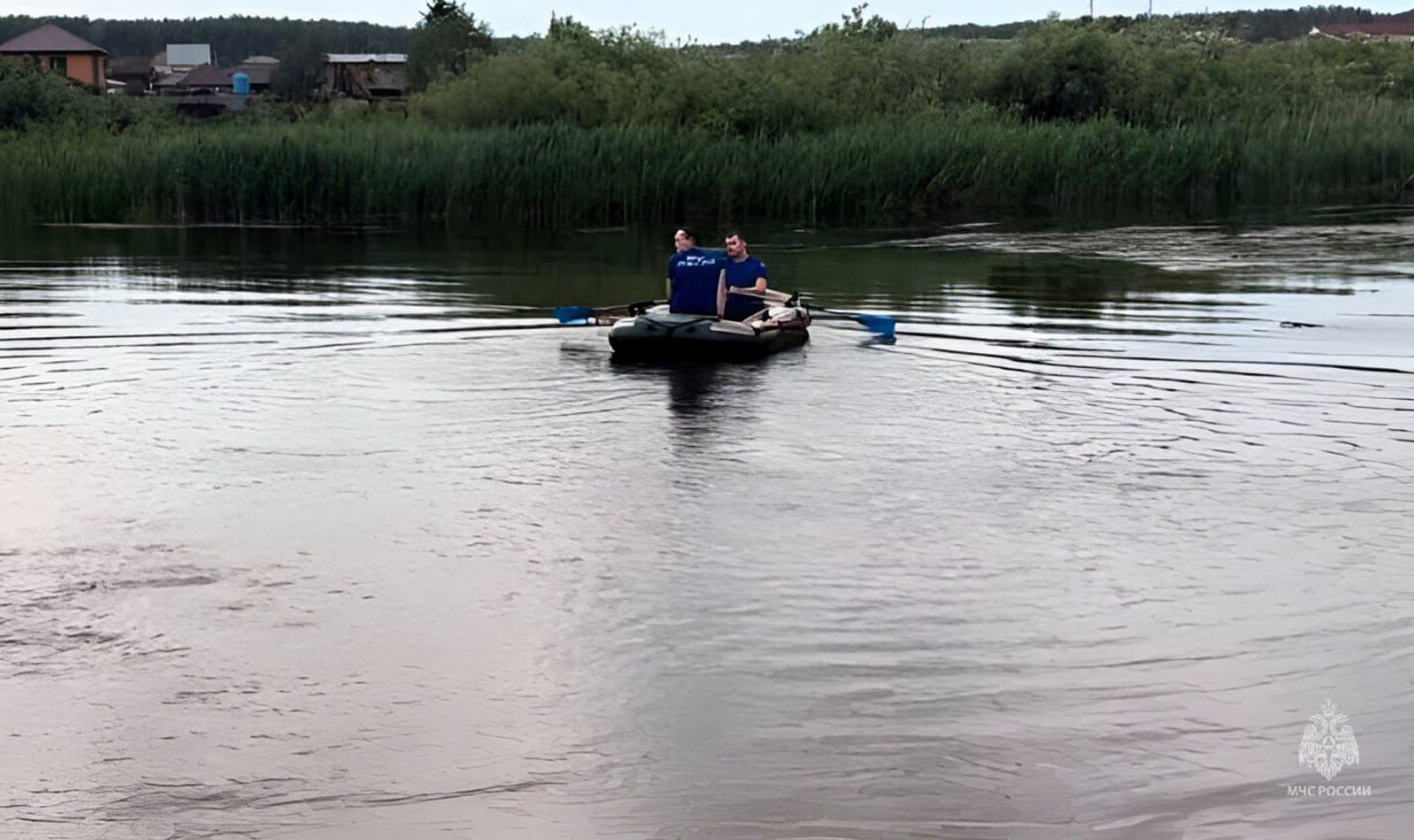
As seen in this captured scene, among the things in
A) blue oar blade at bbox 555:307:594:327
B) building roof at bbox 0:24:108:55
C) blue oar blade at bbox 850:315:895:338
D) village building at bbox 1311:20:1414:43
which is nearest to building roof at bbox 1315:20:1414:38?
village building at bbox 1311:20:1414:43

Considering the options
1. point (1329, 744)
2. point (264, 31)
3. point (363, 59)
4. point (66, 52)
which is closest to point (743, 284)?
point (1329, 744)

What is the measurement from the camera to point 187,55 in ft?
394

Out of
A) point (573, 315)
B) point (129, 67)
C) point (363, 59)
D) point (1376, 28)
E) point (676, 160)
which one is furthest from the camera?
point (1376, 28)

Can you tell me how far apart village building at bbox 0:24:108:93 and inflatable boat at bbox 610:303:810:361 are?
74020 millimetres

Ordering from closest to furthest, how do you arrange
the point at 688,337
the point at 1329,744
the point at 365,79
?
the point at 1329,744, the point at 688,337, the point at 365,79

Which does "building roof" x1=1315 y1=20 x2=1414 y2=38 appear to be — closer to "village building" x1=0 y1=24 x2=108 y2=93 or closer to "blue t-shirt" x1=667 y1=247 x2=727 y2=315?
"village building" x1=0 y1=24 x2=108 y2=93

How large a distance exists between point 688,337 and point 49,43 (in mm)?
78502

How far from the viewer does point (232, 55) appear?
158875 mm

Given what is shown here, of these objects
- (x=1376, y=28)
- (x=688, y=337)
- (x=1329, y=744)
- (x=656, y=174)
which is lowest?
(x=1329, y=744)

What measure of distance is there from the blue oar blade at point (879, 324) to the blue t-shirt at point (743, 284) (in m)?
1.16

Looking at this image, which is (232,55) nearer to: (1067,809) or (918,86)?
(918,86)

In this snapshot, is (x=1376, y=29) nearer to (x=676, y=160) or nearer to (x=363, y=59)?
(x=363, y=59)

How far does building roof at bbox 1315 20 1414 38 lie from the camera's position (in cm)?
11575

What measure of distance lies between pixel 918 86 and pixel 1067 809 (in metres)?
45.9
